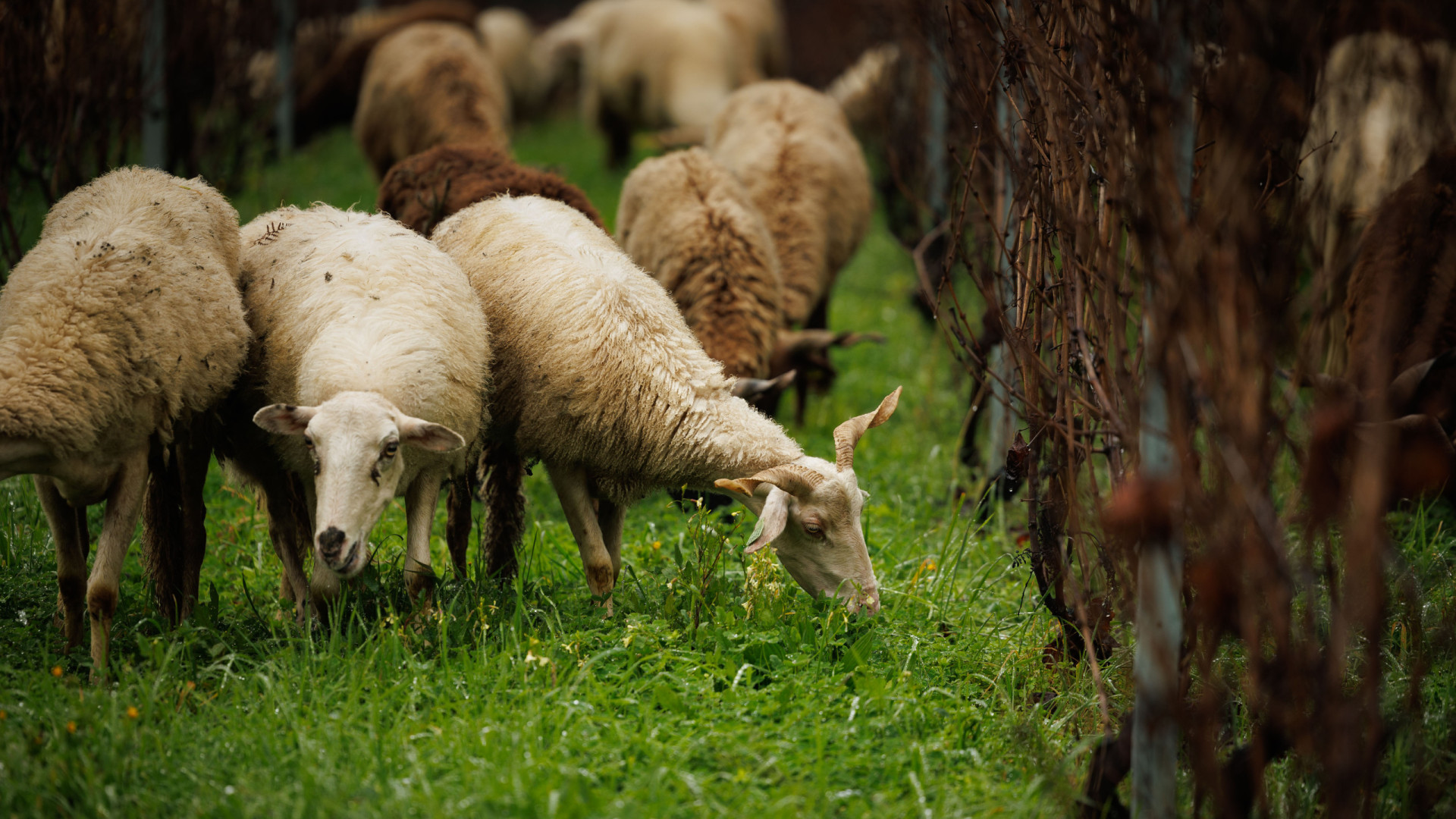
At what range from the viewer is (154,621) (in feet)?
11.5

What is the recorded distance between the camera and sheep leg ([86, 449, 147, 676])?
3391 mm

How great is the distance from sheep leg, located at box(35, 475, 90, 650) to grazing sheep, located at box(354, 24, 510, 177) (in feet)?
16.7

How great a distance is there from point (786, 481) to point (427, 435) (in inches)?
45.7

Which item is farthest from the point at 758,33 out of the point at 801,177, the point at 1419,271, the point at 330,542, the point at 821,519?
the point at 330,542

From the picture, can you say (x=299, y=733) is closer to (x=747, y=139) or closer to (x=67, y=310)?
(x=67, y=310)

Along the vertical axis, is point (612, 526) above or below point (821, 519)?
below

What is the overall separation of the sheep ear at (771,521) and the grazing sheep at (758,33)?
37.1 feet

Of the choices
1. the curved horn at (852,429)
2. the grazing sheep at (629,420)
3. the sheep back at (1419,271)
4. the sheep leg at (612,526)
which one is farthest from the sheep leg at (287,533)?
the sheep back at (1419,271)

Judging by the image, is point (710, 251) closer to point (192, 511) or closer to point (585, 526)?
point (585, 526)

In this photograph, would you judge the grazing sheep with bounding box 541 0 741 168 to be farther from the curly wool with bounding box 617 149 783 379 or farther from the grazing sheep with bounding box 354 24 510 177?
the curly wool with bounding box 617 149 783 379

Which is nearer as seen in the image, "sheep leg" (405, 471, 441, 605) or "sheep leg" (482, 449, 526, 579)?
"sheep leg" (405, 471, 441, 605)

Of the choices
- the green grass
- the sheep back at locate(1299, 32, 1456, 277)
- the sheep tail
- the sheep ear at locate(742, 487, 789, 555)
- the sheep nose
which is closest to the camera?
the sheep back at locate(1299, 32, 1456, 277)

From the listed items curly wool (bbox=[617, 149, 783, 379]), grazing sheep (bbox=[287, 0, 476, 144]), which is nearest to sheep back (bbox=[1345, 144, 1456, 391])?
curly wool (bbox=[617, 149, 783, 379])

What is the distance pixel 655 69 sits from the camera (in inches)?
484
